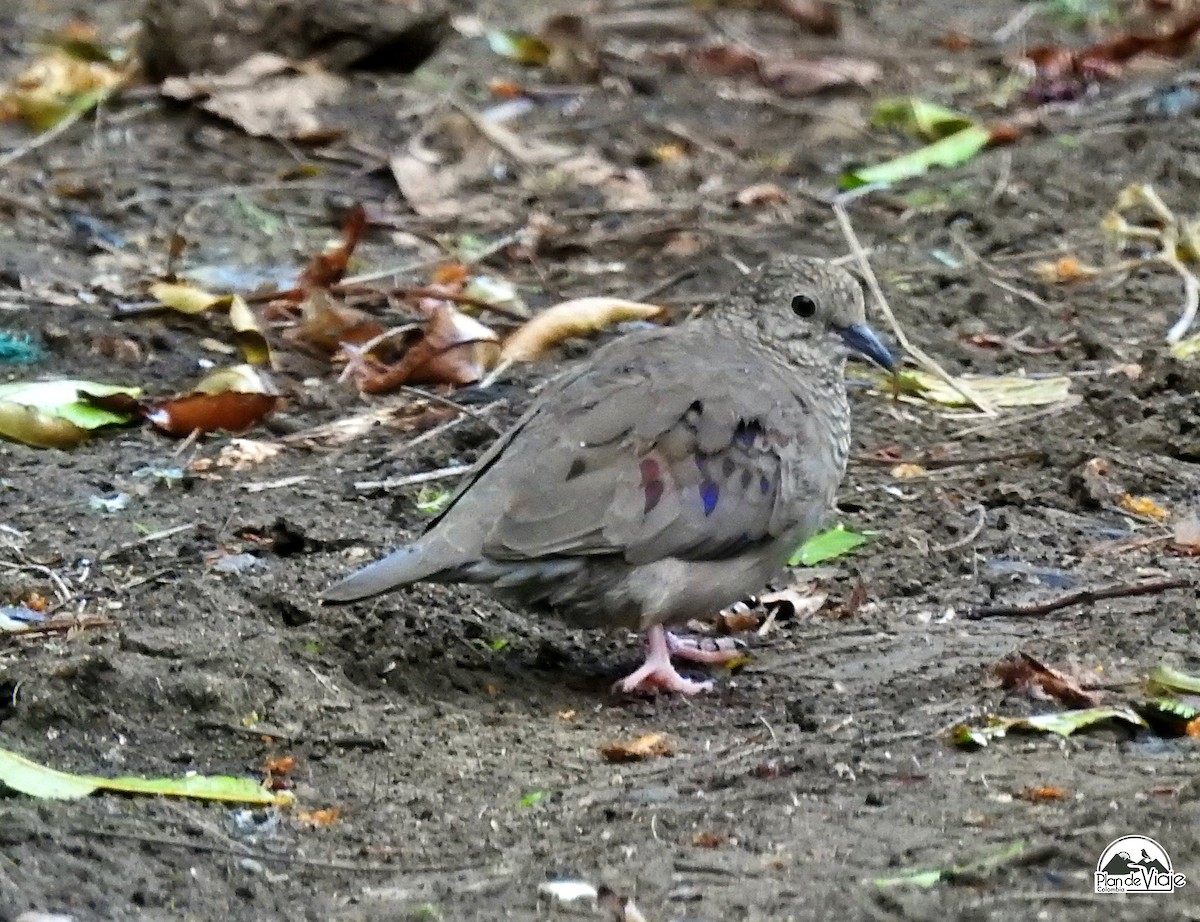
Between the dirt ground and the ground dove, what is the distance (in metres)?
0.22

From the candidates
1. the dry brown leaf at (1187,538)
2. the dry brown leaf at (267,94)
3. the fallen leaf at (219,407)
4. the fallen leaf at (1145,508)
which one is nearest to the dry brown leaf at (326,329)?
the fallen leaf at (219,407)

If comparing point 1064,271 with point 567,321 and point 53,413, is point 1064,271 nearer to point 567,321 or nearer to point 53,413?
point 567,321

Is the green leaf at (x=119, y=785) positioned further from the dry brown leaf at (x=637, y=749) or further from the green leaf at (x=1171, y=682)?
the green leaf at (x=1171, y=682)

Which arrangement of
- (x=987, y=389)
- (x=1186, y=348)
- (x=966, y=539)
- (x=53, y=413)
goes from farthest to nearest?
1. (x=1186, y=348)
2. (x=987, y=389)
3. (x=53, y=413)
4. (x=966, y=539)

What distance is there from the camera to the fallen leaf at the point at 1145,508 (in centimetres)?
521

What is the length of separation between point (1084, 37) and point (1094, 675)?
7.87 metres

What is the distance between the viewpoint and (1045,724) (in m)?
3.74

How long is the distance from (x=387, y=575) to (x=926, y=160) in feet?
16.7

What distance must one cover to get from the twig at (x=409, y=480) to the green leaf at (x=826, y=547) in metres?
0.91

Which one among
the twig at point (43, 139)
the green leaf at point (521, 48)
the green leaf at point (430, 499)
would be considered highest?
the green leaf at point (430, 499)

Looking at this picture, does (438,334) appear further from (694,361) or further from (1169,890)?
(1169,890)

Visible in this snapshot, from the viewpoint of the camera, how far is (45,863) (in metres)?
3.24

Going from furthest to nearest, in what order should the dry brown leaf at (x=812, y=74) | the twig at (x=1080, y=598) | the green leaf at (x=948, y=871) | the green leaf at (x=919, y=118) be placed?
the dry brown leaf at (x=812, y=74), the green leaf at (x=919, y=118), the twig at (x=1080, y=598), the green leaf at (x=948, y=871)

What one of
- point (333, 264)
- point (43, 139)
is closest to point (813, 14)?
point (43, 139)
